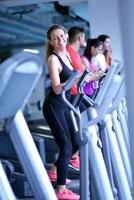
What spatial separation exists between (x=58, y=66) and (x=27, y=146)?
4.94 ft

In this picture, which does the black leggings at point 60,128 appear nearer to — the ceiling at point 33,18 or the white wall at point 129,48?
the white wall at point 129,48

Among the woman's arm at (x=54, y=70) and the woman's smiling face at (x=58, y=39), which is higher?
the woman's smiling face at (x=58, y=39)

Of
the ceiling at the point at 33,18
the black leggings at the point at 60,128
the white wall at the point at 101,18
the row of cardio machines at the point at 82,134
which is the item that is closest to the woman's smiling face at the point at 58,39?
the black leggings at the point at 60,128

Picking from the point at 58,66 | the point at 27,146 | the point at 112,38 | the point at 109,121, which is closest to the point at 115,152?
the point at 109,121

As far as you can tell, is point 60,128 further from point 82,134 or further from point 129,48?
point 129,48

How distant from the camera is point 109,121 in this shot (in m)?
2.49

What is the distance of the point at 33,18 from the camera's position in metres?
9.48

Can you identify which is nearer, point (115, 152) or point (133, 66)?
point (133, 66)

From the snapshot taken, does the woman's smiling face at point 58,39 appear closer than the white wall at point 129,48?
No

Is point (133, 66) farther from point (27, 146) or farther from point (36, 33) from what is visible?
point (36, 33)

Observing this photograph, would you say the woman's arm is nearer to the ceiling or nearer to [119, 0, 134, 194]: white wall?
[119, 0, 134, 194]: white wall

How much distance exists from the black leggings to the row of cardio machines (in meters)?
0.36

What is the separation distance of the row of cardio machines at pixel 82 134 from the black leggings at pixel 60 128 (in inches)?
14.1

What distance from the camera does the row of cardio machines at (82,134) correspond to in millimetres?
1239
